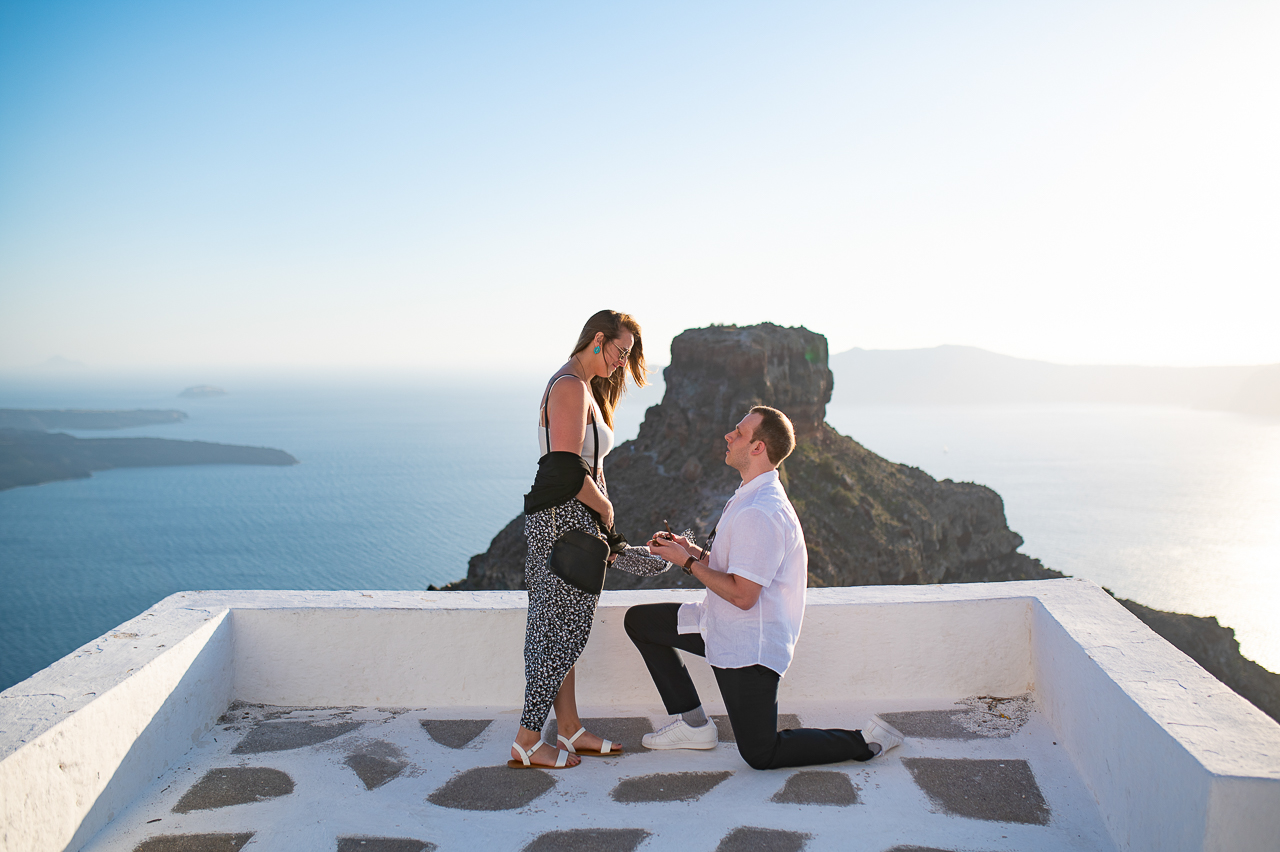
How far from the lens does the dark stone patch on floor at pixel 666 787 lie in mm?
2393

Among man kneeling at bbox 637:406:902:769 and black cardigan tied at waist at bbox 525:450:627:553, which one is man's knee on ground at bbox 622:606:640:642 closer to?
man kneeling at bbox 637:406:902:769

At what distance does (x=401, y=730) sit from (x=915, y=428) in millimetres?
187690

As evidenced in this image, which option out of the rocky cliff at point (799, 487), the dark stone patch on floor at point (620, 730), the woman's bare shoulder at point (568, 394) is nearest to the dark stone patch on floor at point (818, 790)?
the dark stone patch on floor at point (620, 730)

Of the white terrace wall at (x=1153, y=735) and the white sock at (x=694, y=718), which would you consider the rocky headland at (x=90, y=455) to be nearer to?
the white sock at (x=694, y=718)

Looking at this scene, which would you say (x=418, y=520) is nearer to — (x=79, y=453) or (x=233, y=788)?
(x=79, y=453)

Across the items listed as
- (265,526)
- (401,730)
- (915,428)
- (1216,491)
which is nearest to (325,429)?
(265,526)

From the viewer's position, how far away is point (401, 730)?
2887mm

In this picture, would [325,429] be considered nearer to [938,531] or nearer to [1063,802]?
[938,531]

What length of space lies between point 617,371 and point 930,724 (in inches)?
69.4

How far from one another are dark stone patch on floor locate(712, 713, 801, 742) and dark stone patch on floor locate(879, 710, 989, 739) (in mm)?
324

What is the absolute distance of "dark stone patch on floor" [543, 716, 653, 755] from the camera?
2789mm

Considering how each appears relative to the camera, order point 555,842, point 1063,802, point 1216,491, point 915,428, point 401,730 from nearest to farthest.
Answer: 1. point 555,842
2. point 1063,802
3. point 401,730
4. point 1216,491
5. point 915,428

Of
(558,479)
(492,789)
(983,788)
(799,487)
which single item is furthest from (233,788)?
(799,487)

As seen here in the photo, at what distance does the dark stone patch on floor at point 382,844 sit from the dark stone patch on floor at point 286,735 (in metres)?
0.70
